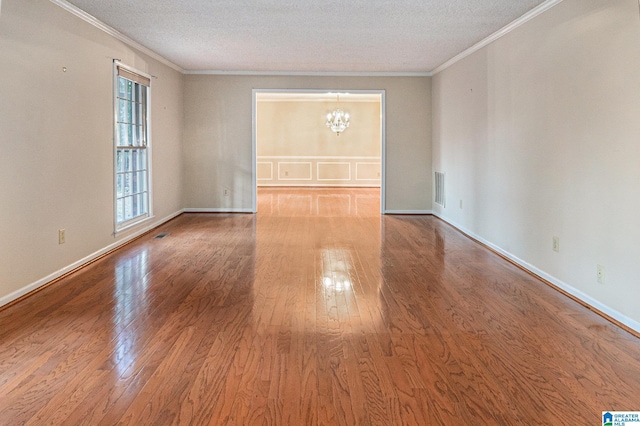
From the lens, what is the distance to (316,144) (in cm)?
1392

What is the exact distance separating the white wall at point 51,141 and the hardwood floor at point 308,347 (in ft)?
1.09

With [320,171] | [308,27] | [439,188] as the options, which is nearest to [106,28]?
[308,27]

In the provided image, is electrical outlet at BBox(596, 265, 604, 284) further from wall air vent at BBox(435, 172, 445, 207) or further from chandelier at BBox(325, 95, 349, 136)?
chandelier at BBox(325, 95, 349, 136)

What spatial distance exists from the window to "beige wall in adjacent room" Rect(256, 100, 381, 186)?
719 centimetres

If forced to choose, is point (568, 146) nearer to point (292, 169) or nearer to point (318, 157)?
point (318, 157)

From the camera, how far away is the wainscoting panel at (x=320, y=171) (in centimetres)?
1395

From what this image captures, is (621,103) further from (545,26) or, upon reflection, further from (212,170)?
(212,170)

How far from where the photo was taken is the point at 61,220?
441cm

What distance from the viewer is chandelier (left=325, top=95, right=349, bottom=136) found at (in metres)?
12.8

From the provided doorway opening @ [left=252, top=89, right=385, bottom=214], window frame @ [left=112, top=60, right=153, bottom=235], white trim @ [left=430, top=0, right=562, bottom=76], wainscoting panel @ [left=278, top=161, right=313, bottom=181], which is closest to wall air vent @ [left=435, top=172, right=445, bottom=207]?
white trim @ [left=430, top=0, right=562, bottom=76]

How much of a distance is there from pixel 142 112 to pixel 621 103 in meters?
5.41

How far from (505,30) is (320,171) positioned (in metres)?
9.01

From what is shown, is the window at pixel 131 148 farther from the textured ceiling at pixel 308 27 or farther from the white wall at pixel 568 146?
the white wall at pixel 568 146

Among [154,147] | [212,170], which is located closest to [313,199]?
[212,170]
